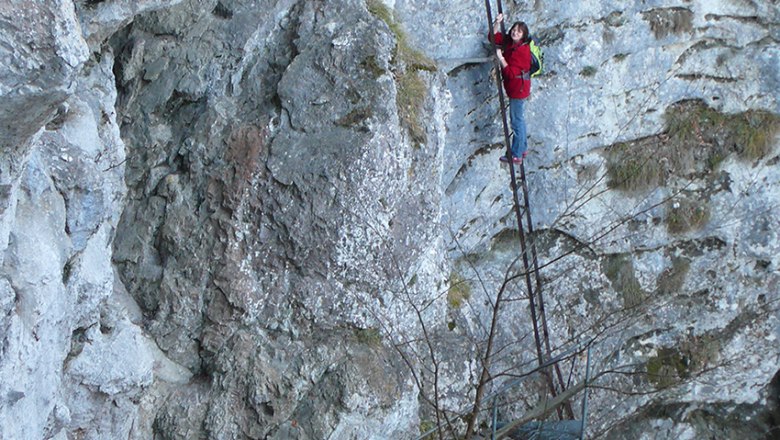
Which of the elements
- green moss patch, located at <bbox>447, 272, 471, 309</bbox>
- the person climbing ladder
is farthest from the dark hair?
green moss patch, located at <bbox>447, 272, 471, 309</bbox>

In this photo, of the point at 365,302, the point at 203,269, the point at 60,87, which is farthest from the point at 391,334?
the point at 60,87

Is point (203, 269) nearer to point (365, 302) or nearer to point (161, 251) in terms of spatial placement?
point (161, 251)

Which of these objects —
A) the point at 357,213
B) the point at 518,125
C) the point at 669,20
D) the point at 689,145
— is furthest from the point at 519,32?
the point at 689,145

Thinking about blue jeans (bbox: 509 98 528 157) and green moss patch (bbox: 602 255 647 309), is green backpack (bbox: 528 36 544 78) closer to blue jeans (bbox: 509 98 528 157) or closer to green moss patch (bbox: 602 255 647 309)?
blue jeans (bbox: 509 98 528 157)

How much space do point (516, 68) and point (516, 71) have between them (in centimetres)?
2

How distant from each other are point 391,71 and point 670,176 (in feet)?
11.1

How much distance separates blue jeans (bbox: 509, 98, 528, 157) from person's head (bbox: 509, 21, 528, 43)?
0.52m

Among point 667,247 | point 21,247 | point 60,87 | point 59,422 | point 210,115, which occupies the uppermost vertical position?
point 667,247

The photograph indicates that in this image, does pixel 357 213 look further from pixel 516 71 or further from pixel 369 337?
pixel 516 71

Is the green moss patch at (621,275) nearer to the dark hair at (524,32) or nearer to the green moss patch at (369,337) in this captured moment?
the dark hair at (524,32)

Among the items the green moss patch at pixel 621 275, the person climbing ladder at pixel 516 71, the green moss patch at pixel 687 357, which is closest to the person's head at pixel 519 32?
the person climbing ladder at pixel 516 71

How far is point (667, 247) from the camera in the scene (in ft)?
29.4

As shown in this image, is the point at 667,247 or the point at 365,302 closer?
the point at 365,302

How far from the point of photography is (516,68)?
7.61 meters
